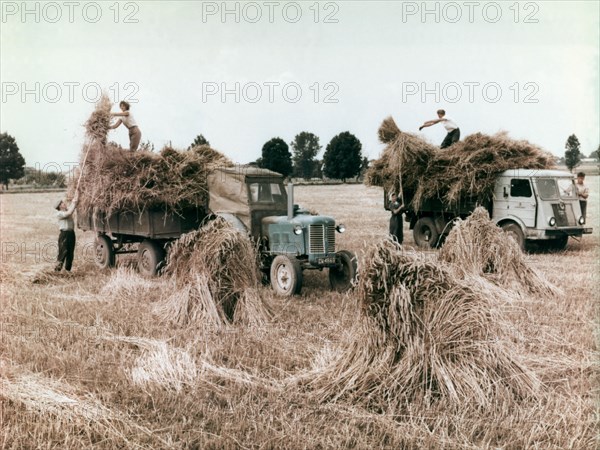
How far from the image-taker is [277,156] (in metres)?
46.6

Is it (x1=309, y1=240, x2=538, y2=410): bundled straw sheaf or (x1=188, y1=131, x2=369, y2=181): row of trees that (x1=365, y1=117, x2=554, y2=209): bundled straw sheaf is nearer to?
(x1=309, y1=240, x2=538, y2=410): bundled straw sheaf

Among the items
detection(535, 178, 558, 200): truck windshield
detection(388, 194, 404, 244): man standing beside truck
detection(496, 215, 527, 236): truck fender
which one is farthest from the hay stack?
detection(535, 178, 558, 200): truck windshield

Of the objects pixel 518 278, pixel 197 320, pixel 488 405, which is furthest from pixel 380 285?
pixel 518 278

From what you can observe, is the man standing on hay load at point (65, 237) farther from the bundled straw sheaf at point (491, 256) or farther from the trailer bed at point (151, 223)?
the bundled straw sheaf at point (491, 256)

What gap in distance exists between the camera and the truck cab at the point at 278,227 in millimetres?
9305

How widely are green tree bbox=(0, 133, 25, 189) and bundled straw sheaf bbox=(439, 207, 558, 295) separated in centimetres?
3293

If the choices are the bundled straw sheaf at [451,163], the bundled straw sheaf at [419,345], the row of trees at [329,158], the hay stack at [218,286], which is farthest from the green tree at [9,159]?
the bundled straw sheaf at [419,345]

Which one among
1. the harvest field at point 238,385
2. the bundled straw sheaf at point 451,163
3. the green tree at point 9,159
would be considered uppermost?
the green tree at point 9,159

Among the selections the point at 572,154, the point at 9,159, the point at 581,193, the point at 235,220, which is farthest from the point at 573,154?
the point at 9,159

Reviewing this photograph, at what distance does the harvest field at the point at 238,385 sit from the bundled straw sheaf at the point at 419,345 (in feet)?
0.33

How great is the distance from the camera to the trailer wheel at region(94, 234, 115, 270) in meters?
12.1

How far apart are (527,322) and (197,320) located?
4059mm

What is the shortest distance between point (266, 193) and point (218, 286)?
3472mm

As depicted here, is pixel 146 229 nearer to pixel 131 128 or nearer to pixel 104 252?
pixel 104 252
